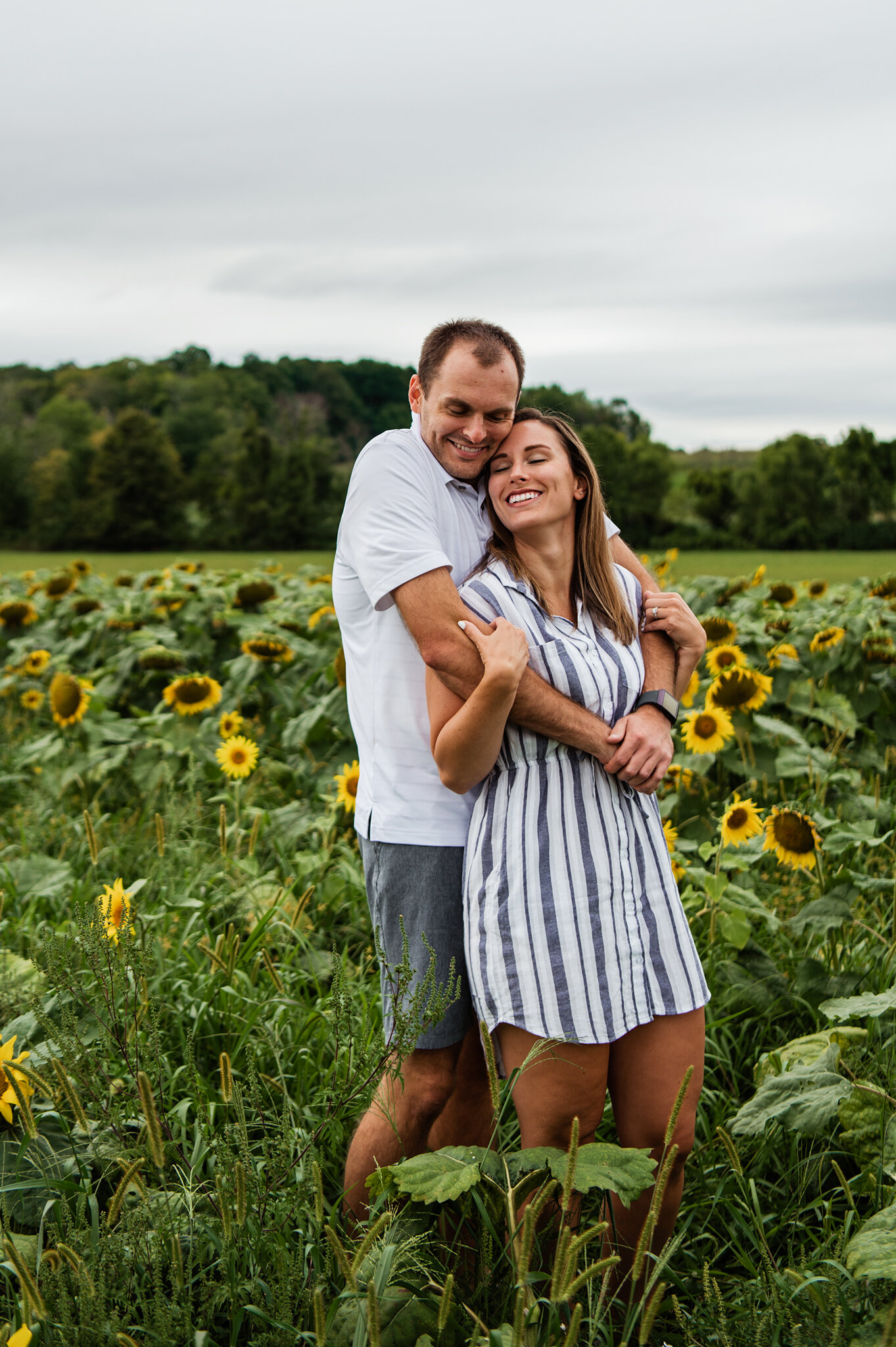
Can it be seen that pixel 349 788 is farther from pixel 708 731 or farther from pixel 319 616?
pixel 319 616

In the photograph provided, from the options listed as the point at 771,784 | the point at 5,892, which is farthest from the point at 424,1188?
the point at 771,784

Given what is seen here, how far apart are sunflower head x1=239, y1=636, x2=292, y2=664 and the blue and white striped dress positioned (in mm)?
3675

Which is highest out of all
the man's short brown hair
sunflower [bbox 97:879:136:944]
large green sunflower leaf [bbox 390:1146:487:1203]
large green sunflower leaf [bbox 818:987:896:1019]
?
the man's short brown hair

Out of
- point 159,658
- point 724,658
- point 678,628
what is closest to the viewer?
point 678,628

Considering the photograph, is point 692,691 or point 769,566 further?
point 769,566

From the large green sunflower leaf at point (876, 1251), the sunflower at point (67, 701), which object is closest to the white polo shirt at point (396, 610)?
the large green sunflower leaf at point (876, 1251)

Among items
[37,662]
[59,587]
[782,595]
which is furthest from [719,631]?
[59,587]

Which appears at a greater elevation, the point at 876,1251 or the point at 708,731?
the point at 708,731

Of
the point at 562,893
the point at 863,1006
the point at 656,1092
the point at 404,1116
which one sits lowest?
the point at 404,1116

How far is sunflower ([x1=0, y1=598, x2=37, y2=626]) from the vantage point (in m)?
8.47

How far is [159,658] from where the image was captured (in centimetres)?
644

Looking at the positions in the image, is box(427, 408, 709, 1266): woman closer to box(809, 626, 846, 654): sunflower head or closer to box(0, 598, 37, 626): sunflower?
box(809, 626, 846, 654): sunflower head

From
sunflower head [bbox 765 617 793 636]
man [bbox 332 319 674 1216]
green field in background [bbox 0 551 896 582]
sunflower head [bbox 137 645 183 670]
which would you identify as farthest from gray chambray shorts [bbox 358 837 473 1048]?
green field in background [bbox 0 551 896 582]

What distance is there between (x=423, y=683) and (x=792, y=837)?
1.51 metres
